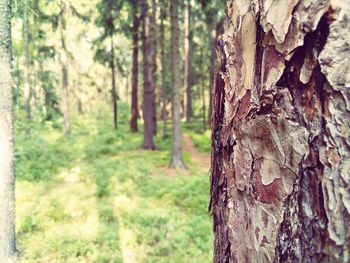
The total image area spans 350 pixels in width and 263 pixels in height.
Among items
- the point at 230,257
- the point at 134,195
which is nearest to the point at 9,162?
the point at 230,257

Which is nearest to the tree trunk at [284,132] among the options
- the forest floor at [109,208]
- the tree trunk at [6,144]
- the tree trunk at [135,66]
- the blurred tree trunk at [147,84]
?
the tree trunk at [6,144]

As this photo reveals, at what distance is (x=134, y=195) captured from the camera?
905 cm

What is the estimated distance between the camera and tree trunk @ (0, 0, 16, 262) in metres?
3.52

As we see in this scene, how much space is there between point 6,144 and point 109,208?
14.4 feet

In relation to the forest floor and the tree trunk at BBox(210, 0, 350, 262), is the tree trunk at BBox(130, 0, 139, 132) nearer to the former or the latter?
the forest floor

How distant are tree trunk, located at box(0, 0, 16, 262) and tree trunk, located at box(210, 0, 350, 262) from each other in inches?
109

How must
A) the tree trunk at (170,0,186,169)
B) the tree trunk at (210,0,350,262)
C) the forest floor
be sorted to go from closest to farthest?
the tree trunk at (210,0,350,262) < the forest floor < the tree trunk at (170,0,186,169)

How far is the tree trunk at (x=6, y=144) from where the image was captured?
352 centimetres

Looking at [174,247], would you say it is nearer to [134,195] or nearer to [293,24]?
[134,195]

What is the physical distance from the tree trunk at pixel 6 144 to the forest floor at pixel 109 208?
2.05m

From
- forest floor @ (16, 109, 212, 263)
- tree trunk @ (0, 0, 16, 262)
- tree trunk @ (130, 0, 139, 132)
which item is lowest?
forest floor @ (16, 109, 212, 263)

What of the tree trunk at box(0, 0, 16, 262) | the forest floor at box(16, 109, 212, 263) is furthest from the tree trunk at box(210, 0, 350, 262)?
the forest floor at box(16, 109, 212, 263)

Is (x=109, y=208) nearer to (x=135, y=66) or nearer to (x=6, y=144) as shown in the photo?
(x=6, y=144)

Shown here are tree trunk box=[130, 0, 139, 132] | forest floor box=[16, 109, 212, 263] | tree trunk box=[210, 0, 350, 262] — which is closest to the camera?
tree trunk box=[210, 0, 350, 262]
